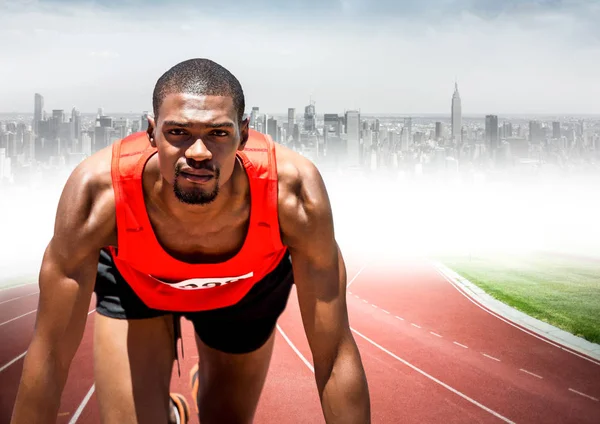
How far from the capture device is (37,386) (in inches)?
72.9

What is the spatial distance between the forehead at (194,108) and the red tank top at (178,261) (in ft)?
0.62

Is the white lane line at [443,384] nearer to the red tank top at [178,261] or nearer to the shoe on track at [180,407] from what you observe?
the shoe on track at [180,407]

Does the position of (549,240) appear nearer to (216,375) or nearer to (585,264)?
(585,264)

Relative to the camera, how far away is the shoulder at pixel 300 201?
1.88m

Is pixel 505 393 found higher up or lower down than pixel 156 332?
lower down

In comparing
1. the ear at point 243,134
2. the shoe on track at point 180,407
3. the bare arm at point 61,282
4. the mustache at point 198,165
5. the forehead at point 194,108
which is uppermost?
the forehead at point 194,108

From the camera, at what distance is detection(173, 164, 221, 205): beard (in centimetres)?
176

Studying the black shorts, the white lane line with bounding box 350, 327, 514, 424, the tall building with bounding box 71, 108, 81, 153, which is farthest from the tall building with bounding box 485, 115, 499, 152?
the black shorts

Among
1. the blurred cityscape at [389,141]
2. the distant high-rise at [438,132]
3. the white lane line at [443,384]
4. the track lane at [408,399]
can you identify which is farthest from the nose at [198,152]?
the distant high-rise at [438,132]

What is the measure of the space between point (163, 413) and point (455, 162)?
1434 inches

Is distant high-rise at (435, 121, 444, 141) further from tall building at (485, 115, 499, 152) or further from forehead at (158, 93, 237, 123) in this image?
forehead at (158, 93, 237, 123)

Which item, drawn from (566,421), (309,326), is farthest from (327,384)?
(566,421)

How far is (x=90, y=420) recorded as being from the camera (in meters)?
4.82

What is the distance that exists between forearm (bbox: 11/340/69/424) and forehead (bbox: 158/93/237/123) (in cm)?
83
